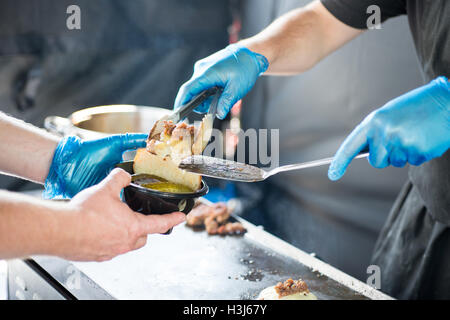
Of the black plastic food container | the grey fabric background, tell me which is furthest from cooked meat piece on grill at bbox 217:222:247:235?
the grey fabric background

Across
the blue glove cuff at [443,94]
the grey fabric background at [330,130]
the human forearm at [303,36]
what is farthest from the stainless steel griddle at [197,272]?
the grey fabric background at [330,130]

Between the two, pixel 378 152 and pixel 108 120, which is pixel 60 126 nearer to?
pixel 108 120

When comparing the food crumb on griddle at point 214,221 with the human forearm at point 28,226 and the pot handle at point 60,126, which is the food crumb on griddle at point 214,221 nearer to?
the pot handle at point 60,126

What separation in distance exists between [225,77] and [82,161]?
70cm

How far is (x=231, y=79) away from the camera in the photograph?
1942 millimetres

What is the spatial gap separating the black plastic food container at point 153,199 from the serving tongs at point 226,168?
0.08m

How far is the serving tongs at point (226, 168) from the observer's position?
4.88ft

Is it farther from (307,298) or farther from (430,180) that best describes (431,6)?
(307,298)

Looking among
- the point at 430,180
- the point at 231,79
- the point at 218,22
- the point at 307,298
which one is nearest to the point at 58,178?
the point at 231,79

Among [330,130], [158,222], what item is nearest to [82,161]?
[158,222]

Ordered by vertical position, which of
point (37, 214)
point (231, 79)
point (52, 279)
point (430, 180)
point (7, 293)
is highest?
point (231, 79)

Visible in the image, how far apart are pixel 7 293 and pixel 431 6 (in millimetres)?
2262

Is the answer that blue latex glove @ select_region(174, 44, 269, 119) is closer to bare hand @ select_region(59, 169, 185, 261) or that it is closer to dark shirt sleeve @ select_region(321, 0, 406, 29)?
dark shirt sleeve @ select_region(321, 0, 406, 29)

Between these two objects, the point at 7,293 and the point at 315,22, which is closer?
the point at 7,293
